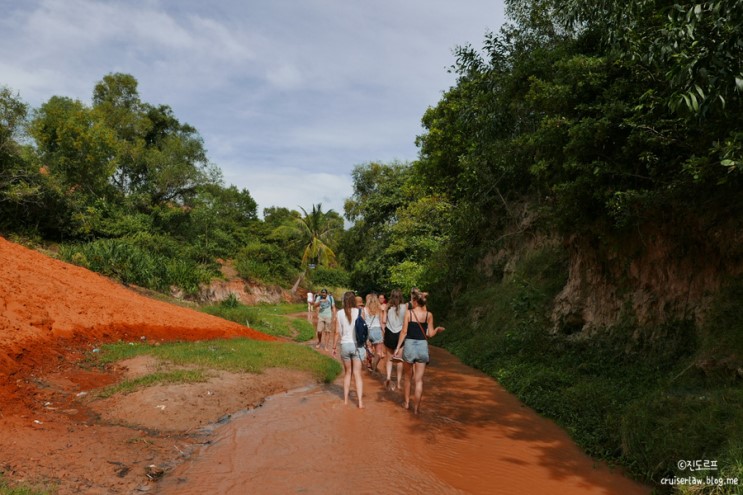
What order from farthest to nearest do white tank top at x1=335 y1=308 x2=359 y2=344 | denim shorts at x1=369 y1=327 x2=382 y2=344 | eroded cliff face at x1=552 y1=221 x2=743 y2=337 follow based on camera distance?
denim shorts at x1=369 y1=327 x2=382 y2=344 → white tank top at x1=335 y1=308 x2=359 y2=344 → eroded cliff face at x1=552 y1=221 x2=743 y2=337

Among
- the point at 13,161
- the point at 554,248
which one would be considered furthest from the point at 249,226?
the point at 554,248

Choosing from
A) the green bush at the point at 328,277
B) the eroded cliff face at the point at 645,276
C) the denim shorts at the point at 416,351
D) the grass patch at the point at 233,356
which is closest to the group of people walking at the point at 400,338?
the denim shorts at the point at 416,351

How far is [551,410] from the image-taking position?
26.3ft

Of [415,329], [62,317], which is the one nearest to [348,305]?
[415,329]

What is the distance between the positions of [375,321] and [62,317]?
782 cm

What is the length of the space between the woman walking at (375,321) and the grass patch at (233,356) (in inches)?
49.9

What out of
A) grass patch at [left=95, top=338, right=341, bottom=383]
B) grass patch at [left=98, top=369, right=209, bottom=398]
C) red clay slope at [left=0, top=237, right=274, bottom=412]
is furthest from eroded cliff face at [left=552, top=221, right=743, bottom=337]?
red clay slope at [left=0, top=237, right=274, bottom=412]

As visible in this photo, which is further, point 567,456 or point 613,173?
point 613,173

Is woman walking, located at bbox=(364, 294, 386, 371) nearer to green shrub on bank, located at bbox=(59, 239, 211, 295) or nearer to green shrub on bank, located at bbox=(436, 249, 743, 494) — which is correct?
green shrub on bank, located at bbox=(436, 249, 743, 494)

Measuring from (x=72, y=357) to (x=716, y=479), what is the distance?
35.4 ft

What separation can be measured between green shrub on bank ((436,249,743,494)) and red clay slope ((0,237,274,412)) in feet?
27.7

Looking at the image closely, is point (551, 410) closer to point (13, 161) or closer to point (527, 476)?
point (527, 476)

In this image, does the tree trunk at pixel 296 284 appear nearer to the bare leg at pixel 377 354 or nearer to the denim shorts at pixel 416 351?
the bare leg at pixel 377 354

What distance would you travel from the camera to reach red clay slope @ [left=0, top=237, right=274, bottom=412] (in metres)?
8.73
